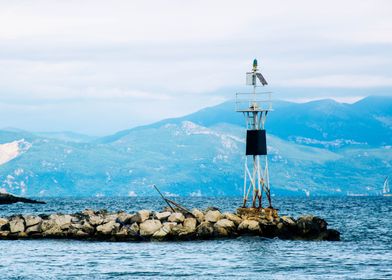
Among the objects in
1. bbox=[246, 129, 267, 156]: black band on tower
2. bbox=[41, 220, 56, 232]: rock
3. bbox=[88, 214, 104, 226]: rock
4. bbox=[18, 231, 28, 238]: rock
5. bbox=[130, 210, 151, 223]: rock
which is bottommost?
bbox=[18, 231, 28, 238]: rock

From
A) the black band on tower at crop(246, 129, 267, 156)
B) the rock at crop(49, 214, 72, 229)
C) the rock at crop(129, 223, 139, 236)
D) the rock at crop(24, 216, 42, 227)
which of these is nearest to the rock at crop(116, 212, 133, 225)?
the rock at crop(129, 223, 139, 236)

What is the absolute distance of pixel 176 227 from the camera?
61.8 metres

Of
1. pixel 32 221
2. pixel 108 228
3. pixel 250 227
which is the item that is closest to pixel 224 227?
pixel 250 227

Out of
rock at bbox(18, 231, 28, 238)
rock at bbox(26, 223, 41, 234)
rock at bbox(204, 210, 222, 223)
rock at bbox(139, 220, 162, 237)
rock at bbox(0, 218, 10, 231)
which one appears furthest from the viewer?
rock at bbox(0, 218, 10, 231)

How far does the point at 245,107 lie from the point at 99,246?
16348mm

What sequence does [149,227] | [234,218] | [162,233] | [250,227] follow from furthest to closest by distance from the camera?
[234,218] < [149,227] < [250,227] < [162,233]

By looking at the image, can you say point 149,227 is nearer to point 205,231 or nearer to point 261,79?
point 205,231

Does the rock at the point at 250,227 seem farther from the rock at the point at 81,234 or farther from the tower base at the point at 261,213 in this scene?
the rock at the point at 81,234

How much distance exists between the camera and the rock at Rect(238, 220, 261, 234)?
6134 cm

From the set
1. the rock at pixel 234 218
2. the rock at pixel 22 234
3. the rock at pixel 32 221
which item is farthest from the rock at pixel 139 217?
the rock at pixel 22 234

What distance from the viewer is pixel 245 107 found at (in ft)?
214

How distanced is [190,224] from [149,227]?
10.2 feet

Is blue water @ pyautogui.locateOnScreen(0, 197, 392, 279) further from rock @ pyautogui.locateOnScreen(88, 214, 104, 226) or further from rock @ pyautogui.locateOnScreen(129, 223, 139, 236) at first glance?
rock @ pyautogui.locateOnScreen(88, 214, 104, 226)

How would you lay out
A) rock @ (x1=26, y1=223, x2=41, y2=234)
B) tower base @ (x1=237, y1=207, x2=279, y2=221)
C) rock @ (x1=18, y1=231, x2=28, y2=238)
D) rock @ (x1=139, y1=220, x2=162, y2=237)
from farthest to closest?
rock @ (x1=26, y1=223, x2=41, y2=234) → rock @ (x1=18, y1=231, x2=28, y2=238) → tower base @ (x1=237, y1=207, x2=279, y2=221) → rock @ (x1=139, y1=220, x2=162, y2=237)
